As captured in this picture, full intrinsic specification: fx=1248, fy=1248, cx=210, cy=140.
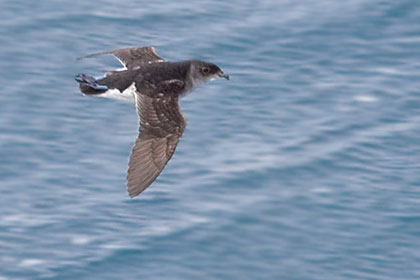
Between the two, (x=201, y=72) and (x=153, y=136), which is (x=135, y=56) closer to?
(x=201, y=72)


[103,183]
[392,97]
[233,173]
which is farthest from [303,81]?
[103,183]

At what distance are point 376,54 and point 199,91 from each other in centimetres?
301

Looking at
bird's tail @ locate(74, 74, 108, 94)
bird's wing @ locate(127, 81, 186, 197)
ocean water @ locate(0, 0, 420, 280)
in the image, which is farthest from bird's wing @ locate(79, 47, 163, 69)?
ocean water @ locate(0, 0, 420, 280)

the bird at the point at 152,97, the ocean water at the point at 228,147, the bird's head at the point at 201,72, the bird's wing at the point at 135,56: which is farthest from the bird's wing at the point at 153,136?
the ocean water at the point at 228,147

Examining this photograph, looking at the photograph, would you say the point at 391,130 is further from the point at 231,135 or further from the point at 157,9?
the point at 157,9

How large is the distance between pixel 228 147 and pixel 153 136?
117 inches

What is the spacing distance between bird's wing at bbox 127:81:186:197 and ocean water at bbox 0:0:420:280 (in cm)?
177

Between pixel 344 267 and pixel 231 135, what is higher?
pixel 231 135

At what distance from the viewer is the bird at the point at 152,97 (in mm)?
13969

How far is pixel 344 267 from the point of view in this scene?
1525 centimetres

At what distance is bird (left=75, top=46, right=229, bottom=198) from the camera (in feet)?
45.8

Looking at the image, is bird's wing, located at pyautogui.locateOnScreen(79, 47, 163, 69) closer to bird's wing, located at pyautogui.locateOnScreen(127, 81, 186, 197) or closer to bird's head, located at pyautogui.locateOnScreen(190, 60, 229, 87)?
bird's head, located at pyautogui.locateOnScreen(190, 60, 229, 87)

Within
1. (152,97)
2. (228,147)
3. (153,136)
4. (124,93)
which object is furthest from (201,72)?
(228,147)

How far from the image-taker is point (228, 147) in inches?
676
